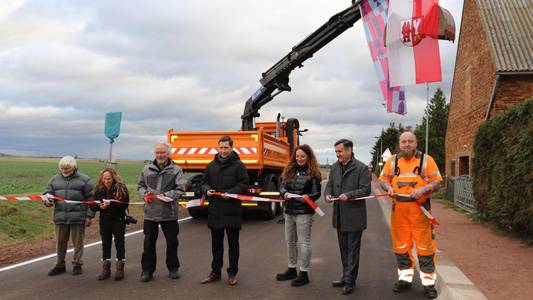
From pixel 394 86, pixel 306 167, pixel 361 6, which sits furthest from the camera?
pixel 361 6

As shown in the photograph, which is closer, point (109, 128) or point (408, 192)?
point (408, 192)

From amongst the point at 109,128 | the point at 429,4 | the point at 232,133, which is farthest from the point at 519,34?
the point at 109,128

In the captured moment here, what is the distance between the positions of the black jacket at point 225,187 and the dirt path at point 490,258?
9.70ft

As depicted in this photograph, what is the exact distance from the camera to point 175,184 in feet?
20.0

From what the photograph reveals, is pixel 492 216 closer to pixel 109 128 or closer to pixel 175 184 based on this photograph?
pixel 175 184

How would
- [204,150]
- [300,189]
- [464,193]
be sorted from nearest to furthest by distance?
[300,189]
[204,150]
[464,193]

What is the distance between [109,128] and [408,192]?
886 cm

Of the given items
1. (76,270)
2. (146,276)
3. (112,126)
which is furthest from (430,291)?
(112,126)

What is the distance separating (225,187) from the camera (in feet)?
19.1

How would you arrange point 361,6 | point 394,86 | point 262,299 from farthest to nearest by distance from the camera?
1. point 361,6
2. point 394,86
3. point 262,299

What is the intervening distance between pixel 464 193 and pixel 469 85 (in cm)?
508

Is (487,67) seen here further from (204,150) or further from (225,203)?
(225,203)

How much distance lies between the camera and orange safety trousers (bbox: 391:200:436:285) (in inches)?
206

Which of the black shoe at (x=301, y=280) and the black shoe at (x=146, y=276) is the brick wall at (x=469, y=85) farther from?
the black shoe at (x=146, y=276)
